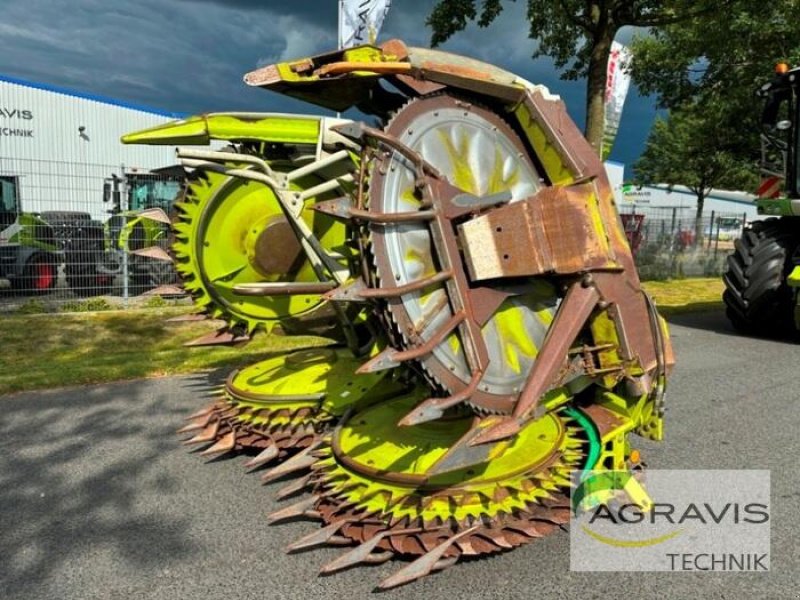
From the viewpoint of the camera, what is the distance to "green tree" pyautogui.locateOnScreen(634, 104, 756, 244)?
15.4 meters

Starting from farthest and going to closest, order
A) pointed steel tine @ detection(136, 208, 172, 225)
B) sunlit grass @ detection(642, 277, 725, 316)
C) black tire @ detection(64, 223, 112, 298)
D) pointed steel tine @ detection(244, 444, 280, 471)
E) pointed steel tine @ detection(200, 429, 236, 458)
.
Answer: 1. sunlit grass @ detection(642, 277, 725, 316)
2. black tire @ detection(64, 223, 112, 298)
3. pointed steel tine @ detection(136, 208, 172, 225)
4. pointed steel tine @ detection(200, 429, 236, 458)
5. pointed steel tine @ detection(244, 444, 280, 471)

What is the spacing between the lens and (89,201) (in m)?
11.0

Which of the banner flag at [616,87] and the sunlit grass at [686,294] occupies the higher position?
the banner flag at [616,87]

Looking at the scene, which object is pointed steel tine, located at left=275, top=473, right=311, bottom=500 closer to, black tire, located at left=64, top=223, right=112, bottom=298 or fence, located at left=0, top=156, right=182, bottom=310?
fence, located at left=0, top=156, right=182, bottom=310

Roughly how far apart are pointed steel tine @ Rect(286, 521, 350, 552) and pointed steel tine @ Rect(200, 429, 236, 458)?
1.14 meters

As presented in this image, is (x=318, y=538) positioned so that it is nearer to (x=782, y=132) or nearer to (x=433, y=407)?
(x=433, y=407)

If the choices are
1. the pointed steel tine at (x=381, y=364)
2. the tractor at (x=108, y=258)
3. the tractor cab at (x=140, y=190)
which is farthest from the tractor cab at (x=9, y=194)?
the pointed steel tine at (x=381, y=364)

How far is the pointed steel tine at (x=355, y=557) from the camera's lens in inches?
96.3

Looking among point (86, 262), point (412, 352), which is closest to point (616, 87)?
point (86, 262)

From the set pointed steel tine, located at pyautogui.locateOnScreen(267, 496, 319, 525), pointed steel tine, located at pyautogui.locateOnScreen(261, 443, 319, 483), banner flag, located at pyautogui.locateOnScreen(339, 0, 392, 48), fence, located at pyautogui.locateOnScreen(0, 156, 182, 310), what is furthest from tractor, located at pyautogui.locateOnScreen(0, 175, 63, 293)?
pointed steel tine, located at pyautogui.locateOnScreen(267, 496, 319, 525)

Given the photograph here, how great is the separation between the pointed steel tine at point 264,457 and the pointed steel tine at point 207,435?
350 mm

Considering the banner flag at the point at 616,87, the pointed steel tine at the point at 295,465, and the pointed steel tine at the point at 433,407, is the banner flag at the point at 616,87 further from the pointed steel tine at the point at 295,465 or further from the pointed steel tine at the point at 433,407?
the pointed steel tine at the point at 433,407

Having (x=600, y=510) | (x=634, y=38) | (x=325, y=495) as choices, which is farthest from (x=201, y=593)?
(x=634, y=38)

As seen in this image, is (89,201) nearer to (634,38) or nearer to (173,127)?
(173,127)
